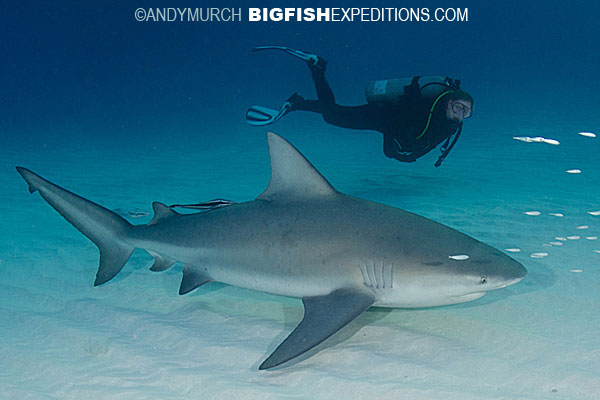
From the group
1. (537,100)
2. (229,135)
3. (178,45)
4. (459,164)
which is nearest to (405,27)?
(178,45)

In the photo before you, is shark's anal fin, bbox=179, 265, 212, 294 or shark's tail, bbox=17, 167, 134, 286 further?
shark's tail, bbox=17, 167, 134, 286

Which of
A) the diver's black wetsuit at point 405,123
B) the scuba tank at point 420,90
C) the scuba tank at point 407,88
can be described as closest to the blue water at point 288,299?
the diver's black wetsuit at point 405,123

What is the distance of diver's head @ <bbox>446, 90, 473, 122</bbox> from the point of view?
667cm

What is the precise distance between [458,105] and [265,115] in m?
4.07

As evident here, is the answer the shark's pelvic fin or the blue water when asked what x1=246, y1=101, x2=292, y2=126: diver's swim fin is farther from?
the shark's pelvic fin

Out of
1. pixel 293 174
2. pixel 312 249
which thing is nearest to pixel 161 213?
pixel 293 174

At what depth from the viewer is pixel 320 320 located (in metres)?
2.85

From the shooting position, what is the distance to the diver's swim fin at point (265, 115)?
9.09 m

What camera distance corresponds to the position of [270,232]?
3.50 metres

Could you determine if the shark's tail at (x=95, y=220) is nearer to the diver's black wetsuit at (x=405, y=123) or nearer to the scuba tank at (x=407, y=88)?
the diver's black wetsuit at (x=405, y=123)

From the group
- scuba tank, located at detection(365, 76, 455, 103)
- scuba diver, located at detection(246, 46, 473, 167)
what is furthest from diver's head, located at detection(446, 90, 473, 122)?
scuba tank, located at detection(365, 76, 455, 103)

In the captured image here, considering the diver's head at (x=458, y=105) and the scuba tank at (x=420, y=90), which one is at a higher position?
the scuba tank at (x=420, y=90)

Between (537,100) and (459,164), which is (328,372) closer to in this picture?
(459,164)

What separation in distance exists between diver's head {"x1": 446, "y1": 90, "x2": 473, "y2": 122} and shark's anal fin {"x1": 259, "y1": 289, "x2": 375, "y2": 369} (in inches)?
174
